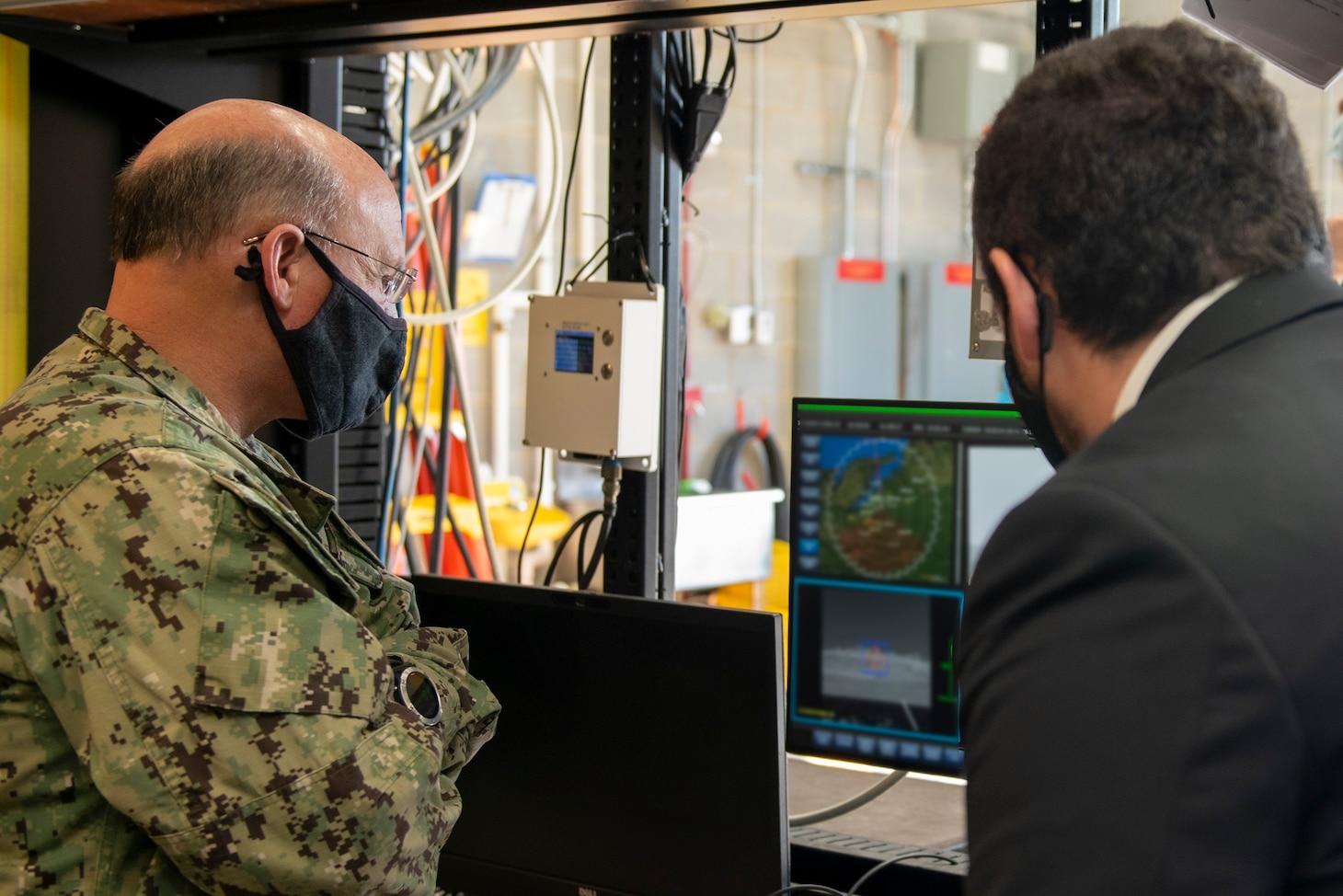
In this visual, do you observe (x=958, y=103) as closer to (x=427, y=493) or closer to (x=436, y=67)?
(x=427, y=493)

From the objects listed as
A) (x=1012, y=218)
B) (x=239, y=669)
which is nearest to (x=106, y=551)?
(x=239, y=669)

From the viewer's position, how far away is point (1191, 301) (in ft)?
2.03

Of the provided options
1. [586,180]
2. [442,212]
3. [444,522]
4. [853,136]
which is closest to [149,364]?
[442,212]

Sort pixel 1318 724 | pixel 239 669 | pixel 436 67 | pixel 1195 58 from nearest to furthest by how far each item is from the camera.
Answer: pixel 1318 724, pixel 1195 58, pixel 239 669, pixel 436 67

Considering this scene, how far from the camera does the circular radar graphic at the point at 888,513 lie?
1.32 m

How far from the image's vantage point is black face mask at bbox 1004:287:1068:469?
26.4 inches

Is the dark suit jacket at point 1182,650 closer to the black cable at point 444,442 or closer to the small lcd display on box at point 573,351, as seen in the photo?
the small lcd display on box at point 573,351

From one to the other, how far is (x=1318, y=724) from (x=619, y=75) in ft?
3.52

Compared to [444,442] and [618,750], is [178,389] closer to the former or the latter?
[618,750]

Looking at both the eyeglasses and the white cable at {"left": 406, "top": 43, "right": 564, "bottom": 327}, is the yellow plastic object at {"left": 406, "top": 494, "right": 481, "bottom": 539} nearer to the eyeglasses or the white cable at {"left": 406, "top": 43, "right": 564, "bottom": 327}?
the white cable at {"left": 406, "top": 43, "right": 564, "bottom": 327}

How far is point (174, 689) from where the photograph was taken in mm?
825

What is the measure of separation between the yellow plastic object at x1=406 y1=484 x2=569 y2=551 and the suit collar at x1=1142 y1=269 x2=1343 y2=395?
2511 mm

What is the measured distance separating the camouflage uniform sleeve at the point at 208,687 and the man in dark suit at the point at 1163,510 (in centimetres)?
46

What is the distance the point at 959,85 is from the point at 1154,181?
4602mm
